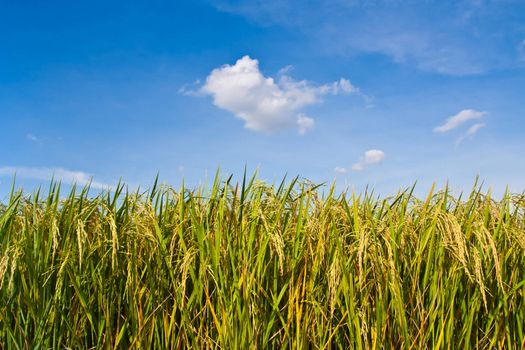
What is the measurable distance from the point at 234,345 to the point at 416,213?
1.74 meters

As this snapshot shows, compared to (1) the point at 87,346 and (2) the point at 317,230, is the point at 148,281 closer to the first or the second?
(1) the point at 87,346

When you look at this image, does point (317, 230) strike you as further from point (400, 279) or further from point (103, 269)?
point (103, 269)

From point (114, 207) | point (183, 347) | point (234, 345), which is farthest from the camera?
point (114, 207)

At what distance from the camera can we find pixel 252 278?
131 inches

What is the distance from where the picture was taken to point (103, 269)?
140 inches

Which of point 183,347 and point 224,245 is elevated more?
point 224,245

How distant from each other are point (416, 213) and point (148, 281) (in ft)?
6.85

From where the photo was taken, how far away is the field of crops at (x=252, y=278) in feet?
11.1

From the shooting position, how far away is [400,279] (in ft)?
11.3

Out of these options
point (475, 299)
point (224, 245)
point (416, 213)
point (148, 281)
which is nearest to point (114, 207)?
point (148, 281)

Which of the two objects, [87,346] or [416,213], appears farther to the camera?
[416,213]

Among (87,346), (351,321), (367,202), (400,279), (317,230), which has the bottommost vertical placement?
(87,346)

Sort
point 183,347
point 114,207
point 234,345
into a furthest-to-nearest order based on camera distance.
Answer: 1. point 114,207
2. point 183,347
3. point 234,345

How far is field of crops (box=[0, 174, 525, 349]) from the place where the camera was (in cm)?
339
